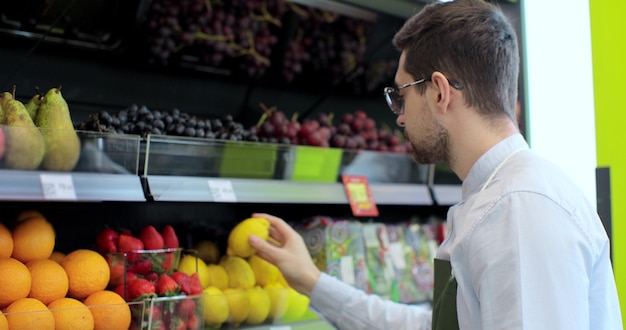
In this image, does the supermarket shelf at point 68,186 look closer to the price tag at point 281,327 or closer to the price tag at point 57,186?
the price tag at point 57,186

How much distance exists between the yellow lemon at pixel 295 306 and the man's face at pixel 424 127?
71 cm

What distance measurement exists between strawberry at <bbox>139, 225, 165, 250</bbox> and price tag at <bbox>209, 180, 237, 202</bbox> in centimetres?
22

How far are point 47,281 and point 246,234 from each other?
2.11ft

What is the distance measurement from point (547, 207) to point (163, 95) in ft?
4.83

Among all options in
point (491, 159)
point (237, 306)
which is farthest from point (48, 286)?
point (491, 159)

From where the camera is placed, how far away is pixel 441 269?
143 centimetres

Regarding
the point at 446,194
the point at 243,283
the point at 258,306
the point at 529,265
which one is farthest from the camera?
the point at 446,194

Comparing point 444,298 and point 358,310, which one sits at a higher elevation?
point 444,298

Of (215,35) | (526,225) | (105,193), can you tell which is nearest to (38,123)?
(105,193)

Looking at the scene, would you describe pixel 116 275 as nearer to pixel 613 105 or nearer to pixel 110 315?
→ pixel 110 315

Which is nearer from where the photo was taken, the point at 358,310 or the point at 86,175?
the point at 86,175

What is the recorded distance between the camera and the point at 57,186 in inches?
57.9

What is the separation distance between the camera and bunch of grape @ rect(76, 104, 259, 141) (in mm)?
1715

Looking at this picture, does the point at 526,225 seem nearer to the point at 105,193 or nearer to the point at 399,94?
the point at 399,94
